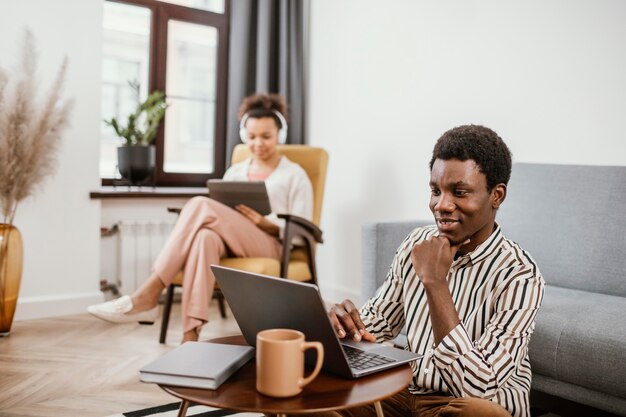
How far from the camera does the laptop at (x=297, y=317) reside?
99 centimetres

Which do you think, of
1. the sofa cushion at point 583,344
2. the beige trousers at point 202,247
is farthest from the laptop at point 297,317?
the beige trousers at point 202,247

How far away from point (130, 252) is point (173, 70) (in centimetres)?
144

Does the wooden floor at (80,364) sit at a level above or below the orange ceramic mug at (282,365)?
below

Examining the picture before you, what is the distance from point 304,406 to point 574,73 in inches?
87.0

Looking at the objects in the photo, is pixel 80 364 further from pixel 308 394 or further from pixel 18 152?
pixel 308 394

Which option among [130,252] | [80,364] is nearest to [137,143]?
[130,252]

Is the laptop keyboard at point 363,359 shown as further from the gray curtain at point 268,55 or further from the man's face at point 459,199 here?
the gray curtain at point 268,55

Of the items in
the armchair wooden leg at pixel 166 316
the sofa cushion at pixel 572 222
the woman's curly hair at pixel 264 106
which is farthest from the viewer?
the woman's curly hair at pixel 264 106

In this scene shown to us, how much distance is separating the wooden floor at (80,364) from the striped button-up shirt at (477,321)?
1.12 metres

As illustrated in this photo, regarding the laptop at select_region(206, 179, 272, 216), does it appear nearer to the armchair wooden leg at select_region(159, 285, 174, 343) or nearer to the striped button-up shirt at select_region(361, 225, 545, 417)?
the armchair wooden leg at select_region(159, 285, 174, 343)

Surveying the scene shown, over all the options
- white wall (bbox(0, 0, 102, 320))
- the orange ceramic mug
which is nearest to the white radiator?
white wall (bbox(0, 0, 102, 320))

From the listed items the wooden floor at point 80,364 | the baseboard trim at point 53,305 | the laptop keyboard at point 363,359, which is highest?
the laptop keyboard at point 363,359

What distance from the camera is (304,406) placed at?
91 centimetres

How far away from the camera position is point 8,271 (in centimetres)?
299
